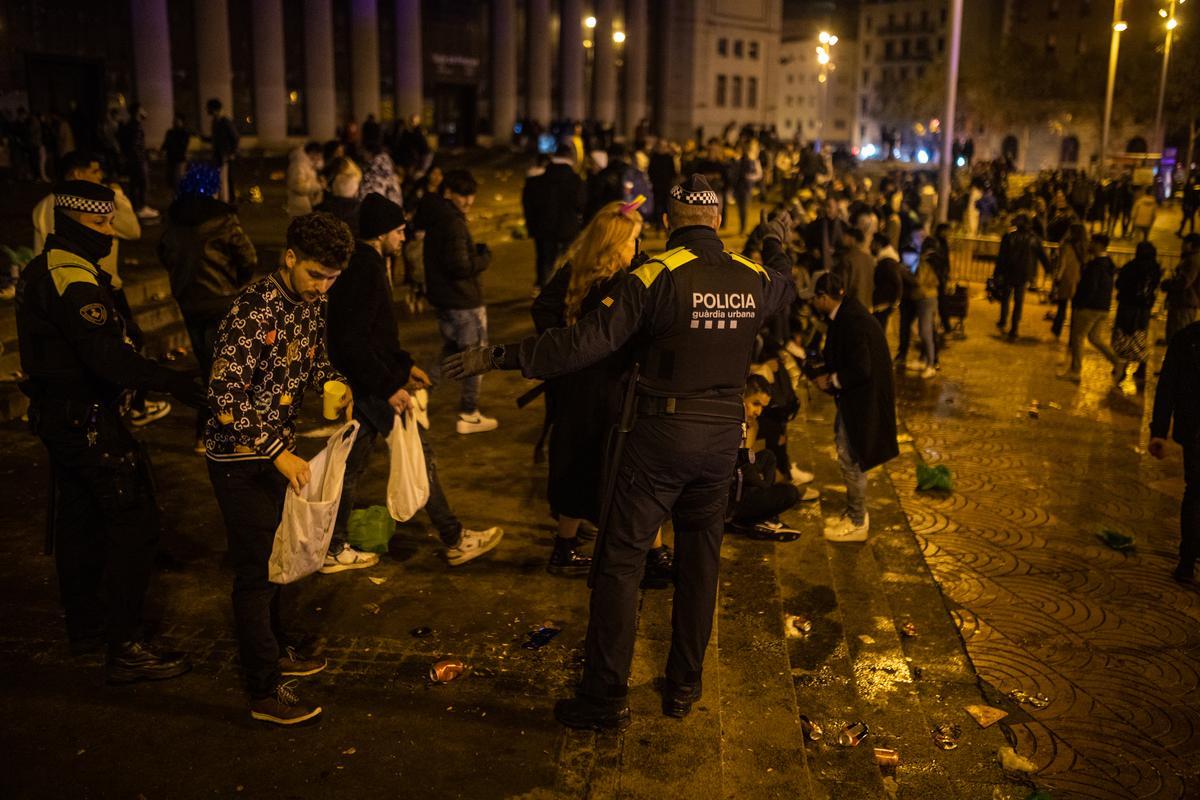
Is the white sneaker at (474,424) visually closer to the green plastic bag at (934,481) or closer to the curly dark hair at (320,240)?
the green plastic bag at (934,481)

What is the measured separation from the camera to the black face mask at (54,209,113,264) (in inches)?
171

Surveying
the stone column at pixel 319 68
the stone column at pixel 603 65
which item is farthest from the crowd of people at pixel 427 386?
the stone column at pixel 603 65

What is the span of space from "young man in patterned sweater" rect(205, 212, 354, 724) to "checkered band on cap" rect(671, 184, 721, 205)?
4.39ft

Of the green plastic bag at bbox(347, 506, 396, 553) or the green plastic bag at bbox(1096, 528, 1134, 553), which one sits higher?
the green plastic bag at bbox(347, 506, 396, 553)

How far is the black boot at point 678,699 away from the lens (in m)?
4.40

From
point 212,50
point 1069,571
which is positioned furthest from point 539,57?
point 1069,571

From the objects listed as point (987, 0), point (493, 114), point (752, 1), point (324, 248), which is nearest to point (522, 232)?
point (324, 248)

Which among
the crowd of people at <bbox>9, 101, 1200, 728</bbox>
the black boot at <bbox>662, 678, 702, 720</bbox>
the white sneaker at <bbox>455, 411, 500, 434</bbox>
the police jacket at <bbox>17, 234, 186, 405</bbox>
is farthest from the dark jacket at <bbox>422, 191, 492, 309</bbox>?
the black boot at <bbox>662, 678, 702, 720</bbox>

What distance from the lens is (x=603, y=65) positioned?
54.8 meters

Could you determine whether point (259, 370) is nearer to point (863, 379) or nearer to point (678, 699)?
point (678, 699)

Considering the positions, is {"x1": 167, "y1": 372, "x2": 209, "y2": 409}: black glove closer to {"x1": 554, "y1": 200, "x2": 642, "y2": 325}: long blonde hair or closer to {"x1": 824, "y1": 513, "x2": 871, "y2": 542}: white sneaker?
{"x1": 554, "y1": 200, "x2": 642, "y2": 325}: long blonde hair

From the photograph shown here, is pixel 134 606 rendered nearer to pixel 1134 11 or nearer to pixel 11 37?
pixel 11 37

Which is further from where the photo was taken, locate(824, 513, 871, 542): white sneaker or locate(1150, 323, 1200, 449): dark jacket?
locate(824, 513, 871, 542): white sneaker

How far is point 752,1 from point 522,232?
57353mm
